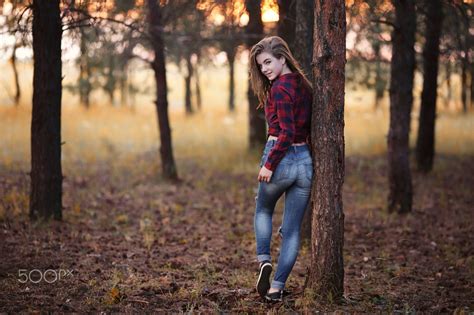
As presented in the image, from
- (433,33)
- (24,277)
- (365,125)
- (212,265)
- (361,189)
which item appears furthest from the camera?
(365,125)

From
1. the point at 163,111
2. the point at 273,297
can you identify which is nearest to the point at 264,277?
the point at 273,297

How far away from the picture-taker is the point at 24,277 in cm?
594

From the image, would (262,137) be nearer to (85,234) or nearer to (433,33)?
(433,33)

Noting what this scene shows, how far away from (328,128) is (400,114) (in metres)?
5.32

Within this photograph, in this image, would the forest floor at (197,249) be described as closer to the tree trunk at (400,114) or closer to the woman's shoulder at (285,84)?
the tree trunk at (400,114)

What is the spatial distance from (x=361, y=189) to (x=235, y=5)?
5593 mm

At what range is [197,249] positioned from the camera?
777 centimetres

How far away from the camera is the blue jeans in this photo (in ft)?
16.7

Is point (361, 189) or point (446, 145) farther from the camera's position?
point (446, 145)

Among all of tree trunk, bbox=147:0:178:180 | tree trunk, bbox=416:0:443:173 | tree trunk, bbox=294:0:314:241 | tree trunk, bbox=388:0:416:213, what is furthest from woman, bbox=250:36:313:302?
tree trunk, bbox=416:0:443:173

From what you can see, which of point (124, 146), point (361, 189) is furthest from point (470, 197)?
point (124, 146)

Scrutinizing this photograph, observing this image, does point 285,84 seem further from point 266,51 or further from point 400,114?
point 400,114

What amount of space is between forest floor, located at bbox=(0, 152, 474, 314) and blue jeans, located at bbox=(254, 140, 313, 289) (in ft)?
1.46

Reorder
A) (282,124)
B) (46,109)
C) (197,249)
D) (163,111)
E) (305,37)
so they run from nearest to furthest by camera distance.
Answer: (282,124), (305,37), (197,249), (46,109), (163,111)
